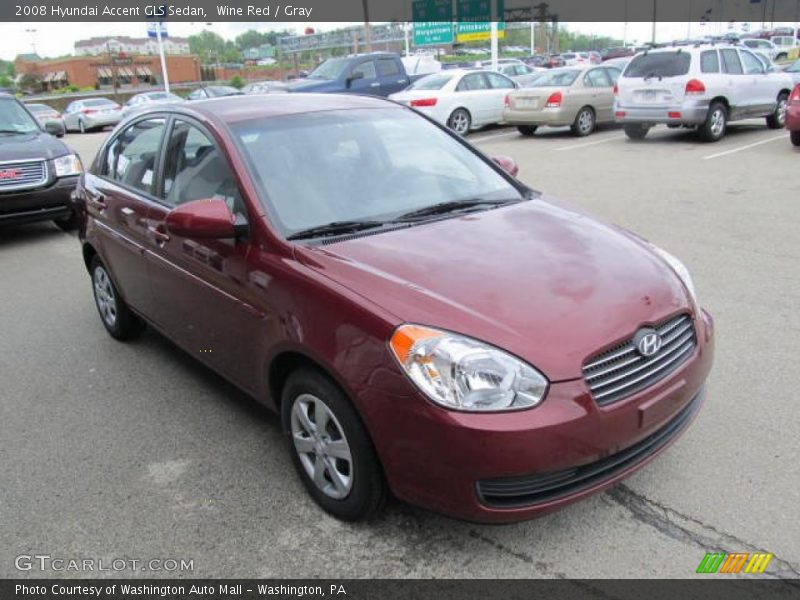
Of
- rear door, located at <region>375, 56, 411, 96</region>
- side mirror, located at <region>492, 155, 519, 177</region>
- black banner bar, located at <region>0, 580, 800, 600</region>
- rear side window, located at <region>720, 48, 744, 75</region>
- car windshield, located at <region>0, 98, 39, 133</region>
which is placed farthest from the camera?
rear door, located at <region>375, 56, 411, 96</region>

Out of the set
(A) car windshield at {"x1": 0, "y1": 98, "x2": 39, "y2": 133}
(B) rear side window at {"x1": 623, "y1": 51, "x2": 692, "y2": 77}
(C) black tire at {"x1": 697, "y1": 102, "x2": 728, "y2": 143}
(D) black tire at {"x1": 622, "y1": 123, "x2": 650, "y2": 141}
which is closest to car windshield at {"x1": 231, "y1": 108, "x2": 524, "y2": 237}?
(A) car windshield at {"x1": 0, "y1": 98, "x2": 39, "y2": 133}

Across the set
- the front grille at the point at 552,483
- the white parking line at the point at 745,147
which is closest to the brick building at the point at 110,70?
the white parking line at the point at 745,147

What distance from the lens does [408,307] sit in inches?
101

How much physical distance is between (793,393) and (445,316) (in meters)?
2.36

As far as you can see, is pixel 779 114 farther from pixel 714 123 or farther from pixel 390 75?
pixel 390 75

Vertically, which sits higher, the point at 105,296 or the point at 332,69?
the point at 332,69

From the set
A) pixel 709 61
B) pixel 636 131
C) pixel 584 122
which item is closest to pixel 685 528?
pixel 709 61

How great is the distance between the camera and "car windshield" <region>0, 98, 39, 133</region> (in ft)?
30.1

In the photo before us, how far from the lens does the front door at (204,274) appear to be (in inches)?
128

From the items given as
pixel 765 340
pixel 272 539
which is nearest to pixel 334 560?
pixel 272 539

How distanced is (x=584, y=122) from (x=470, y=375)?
14.6m

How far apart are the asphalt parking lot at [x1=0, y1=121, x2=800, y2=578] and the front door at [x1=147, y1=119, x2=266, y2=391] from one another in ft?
1.49

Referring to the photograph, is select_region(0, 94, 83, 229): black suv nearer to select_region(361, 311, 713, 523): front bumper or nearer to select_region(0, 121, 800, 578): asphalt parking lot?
select_region(0, 121, 800, 578): asphalt parking lot

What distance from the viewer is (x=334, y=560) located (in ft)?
8.95
